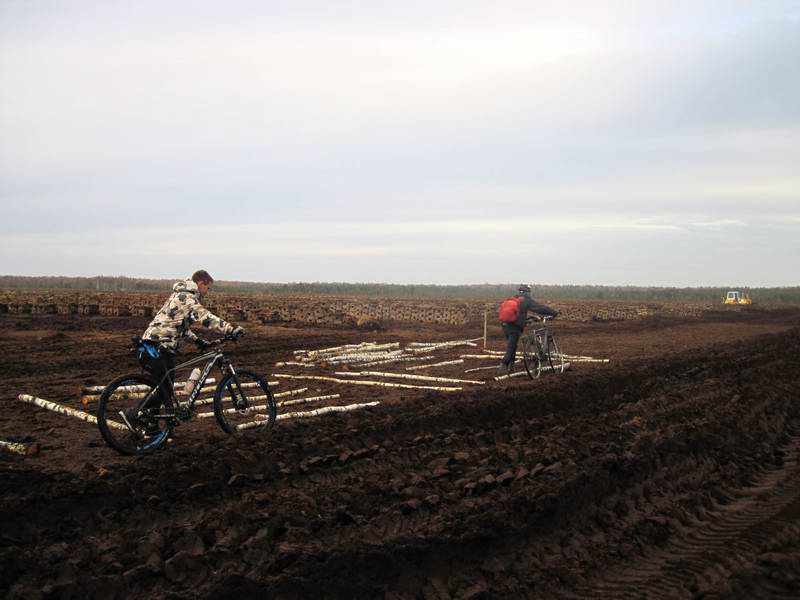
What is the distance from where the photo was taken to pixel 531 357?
49.5 feet

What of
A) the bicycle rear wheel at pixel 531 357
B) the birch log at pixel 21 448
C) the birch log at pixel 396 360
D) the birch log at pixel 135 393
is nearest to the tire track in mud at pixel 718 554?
the birch log at pixel 135 393

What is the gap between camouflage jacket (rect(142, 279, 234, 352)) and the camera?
8570 millimetres

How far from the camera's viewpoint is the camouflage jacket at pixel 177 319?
28.1 feet

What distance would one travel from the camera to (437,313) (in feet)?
125

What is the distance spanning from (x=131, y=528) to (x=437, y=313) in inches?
1269

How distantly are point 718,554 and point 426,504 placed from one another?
93.8 inches

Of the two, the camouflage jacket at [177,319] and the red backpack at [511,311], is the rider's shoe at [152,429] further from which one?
the red backpack at [511,311]

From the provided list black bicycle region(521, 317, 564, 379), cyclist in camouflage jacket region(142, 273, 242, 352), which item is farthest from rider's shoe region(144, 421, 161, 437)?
black bicycle region(521, 317, 564, 379)

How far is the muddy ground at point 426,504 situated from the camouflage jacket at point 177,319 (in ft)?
4.08

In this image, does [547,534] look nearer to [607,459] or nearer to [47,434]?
[607,459]

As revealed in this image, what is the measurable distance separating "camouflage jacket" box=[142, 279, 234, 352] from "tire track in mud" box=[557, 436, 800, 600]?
16.9 ft

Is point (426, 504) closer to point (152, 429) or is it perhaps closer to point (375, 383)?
point (152, 429)

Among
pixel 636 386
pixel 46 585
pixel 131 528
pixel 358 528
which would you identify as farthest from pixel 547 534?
pixel 636 386

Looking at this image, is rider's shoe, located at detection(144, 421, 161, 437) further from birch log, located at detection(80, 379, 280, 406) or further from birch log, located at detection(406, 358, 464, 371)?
birch log, located at detection(406, 358, 464, 371)
